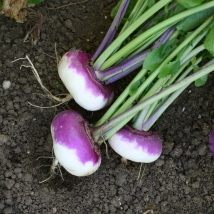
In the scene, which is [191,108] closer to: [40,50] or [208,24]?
[208,24]

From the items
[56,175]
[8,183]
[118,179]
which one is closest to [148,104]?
[118,179]

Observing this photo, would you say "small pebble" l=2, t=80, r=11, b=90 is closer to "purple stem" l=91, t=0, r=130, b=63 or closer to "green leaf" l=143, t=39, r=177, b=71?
"purple stem" l=91, t=0, r=130, b=63

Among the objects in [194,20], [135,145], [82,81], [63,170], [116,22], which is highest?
[194,20]

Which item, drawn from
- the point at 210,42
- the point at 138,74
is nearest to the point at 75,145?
the point at 138,74

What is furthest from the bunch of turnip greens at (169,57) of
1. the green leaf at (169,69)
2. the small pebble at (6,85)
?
the small pebble at (6,85)

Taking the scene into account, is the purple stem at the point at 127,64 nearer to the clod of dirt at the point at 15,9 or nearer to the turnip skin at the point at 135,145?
the turnip skin at the point at 135,145

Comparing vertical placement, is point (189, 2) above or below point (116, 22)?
above

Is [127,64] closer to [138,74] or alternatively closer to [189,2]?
[138,74]
